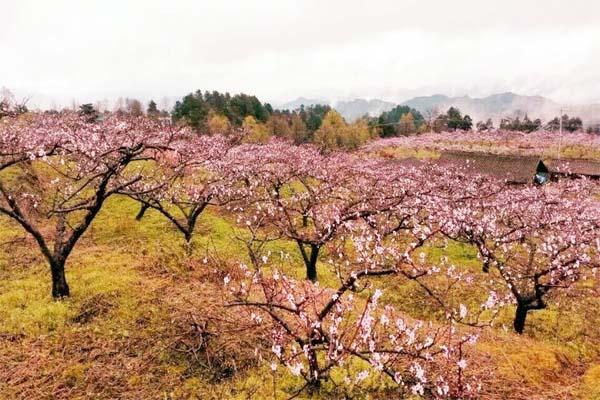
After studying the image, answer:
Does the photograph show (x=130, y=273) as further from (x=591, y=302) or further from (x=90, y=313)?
(x=591, y=302)

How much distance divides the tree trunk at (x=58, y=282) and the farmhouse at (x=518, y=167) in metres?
41.6

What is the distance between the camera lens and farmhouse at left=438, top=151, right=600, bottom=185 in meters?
45.4

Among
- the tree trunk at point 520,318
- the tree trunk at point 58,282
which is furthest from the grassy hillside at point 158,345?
the tree trunk at point 520,318

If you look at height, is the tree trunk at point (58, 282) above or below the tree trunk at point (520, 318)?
above

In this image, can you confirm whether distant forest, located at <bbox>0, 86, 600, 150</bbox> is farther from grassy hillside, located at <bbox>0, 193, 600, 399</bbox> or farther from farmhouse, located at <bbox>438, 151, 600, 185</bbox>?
grassy hillside, located at <bbox>0, 193, 600, 399</bbox>

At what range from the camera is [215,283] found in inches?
510

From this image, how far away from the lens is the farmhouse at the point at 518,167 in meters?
45.4

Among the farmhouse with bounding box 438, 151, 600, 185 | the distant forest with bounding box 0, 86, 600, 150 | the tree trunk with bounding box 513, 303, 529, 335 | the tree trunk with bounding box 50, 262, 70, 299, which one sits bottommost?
the tree trunk with bounding box 513, 303, 529, 335

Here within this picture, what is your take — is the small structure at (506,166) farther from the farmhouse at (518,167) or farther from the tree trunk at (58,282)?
the tree trunk at (58,282)

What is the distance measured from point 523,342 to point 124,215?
2161cm

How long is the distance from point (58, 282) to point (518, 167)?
46939mm

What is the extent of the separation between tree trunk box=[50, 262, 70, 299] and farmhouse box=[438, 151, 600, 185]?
41.6 m

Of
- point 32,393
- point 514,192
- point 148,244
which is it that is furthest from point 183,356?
point 514,192

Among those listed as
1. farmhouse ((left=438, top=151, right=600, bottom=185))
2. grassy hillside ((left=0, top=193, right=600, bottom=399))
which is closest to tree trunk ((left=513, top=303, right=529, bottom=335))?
grassy hillside ((left=0, top=193, right=600, bottom=399))
